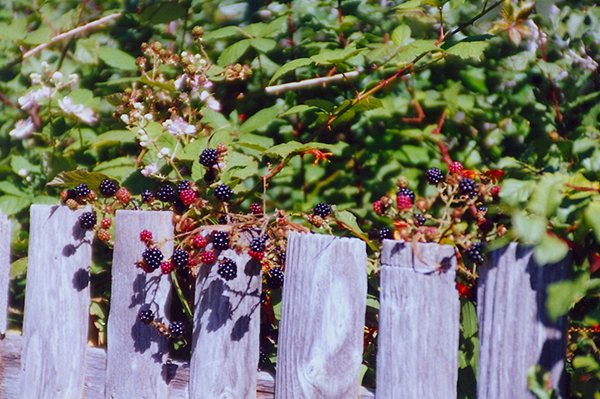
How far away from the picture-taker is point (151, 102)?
1.78m

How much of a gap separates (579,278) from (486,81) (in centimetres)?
102

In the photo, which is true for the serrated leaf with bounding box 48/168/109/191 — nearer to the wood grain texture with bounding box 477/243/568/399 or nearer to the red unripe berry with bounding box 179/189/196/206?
the red unripe berry with bounding box 179/189/196/206

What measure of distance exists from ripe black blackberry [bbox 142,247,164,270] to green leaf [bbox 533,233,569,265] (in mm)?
868

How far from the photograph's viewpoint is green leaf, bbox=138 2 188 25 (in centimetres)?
189

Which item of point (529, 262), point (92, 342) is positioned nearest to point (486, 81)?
point (529, 262)

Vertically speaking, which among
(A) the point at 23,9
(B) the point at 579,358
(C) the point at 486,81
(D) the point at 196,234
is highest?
(A) the point at 23,9

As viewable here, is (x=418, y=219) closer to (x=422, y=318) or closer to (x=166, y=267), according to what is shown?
(x=422, y=318)

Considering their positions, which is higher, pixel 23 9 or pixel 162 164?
pixel 23 9

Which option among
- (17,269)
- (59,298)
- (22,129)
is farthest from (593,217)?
(22,129)

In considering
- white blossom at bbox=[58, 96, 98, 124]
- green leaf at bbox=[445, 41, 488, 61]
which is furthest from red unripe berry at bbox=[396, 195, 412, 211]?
white blossom at bbox=[58, 96, 98, 124]

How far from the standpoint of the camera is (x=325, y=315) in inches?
45.7

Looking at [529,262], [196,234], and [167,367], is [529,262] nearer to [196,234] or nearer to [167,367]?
[196,234]

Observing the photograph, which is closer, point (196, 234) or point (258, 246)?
point (258, 246)

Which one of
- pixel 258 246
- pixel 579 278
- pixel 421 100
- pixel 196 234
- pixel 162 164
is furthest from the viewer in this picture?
pixel 421 100
